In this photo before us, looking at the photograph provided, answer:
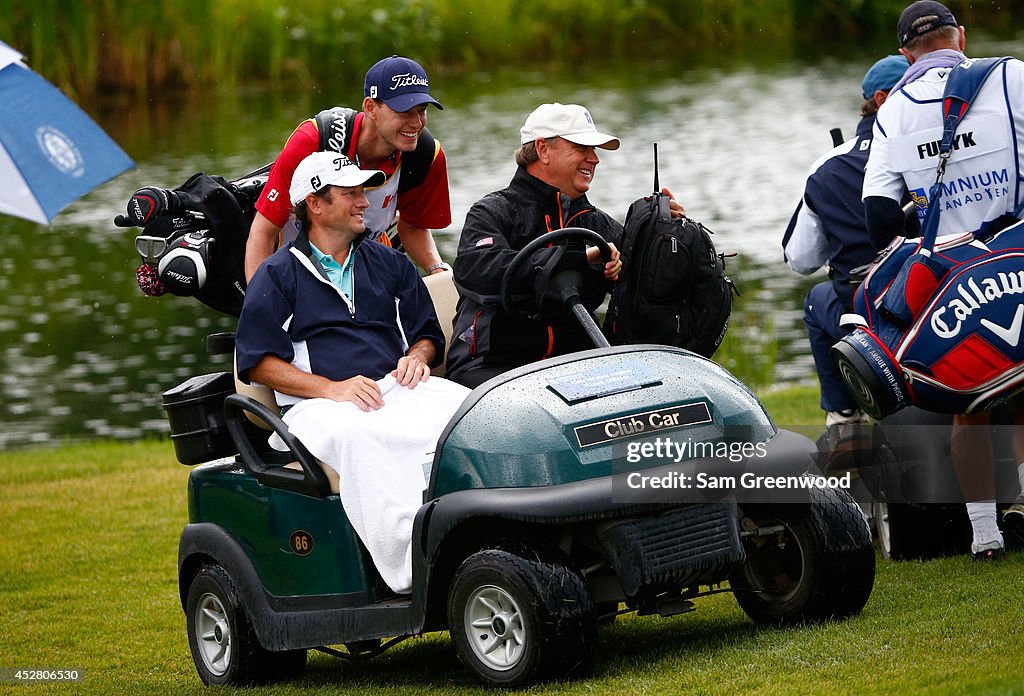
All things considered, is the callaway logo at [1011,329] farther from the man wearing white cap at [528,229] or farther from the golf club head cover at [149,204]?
the golf club head cover at [149,204]

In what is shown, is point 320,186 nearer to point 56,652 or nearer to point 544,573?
point 544,573

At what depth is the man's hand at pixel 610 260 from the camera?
16.7 ft

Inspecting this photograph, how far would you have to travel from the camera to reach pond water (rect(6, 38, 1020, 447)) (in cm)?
1234

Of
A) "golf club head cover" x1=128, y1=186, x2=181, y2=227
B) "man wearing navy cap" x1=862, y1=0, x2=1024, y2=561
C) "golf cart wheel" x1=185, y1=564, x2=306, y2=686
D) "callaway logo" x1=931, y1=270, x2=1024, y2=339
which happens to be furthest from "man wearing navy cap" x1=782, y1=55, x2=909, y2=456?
"golf club head cover" x1=128, y1=186, x2=181, y2=227

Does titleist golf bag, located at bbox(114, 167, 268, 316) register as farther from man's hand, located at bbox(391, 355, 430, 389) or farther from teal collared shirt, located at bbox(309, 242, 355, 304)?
man's hand, located at bbox(391, 355, 430, 389)

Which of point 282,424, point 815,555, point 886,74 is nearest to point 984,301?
point 815,555

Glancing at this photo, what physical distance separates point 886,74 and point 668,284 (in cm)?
196

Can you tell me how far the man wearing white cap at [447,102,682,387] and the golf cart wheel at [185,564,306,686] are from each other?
3.41 ft

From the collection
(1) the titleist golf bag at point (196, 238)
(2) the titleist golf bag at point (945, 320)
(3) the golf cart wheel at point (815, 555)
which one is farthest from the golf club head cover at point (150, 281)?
(2) the titleist golf bag at point (945, 320)

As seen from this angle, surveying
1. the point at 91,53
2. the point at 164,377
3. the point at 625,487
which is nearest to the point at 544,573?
the point at 625,487

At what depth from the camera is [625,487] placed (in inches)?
168

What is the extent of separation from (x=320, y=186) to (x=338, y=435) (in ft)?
2.81

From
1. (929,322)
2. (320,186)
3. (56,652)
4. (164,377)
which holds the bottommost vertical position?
(164,377)

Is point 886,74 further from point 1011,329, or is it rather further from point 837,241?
point 1011,329
